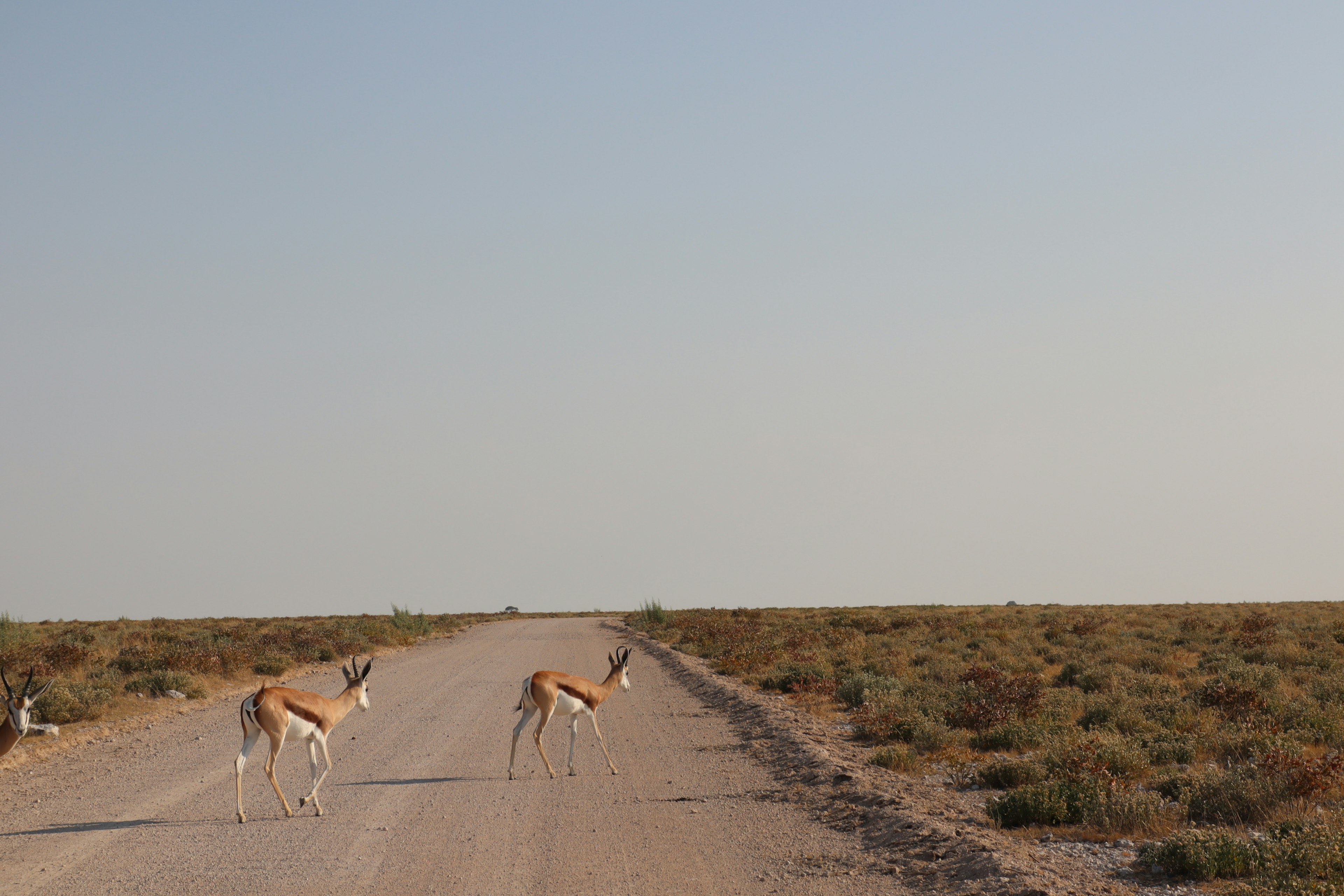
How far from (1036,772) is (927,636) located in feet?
76.4

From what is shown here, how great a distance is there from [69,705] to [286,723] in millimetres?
10668

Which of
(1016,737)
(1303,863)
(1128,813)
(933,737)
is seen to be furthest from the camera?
(933,737)

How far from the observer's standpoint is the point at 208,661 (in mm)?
25266

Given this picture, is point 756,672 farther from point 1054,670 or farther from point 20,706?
point 20,706

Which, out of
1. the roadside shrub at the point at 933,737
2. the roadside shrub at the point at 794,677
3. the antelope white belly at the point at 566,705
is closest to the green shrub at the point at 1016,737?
the roadside shrub at the point at 933,737

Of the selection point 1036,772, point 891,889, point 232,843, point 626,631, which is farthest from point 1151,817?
point 626,631

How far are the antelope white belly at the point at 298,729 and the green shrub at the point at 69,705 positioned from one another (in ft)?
31.0

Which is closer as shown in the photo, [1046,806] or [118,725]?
[1046,806]

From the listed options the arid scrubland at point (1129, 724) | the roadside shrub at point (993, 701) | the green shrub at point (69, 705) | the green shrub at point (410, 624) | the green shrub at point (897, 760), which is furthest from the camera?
the green shrub at point (410, 624)

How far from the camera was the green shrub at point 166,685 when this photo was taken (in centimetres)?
2152

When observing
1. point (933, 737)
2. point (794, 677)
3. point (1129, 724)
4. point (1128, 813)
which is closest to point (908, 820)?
point (1128, 813)

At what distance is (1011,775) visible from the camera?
11.9 meters

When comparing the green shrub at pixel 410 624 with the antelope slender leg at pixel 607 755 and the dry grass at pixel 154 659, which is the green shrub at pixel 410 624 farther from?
the antelope slender leg at pixel 607 755

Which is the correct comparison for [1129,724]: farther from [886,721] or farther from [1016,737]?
[886,721]
